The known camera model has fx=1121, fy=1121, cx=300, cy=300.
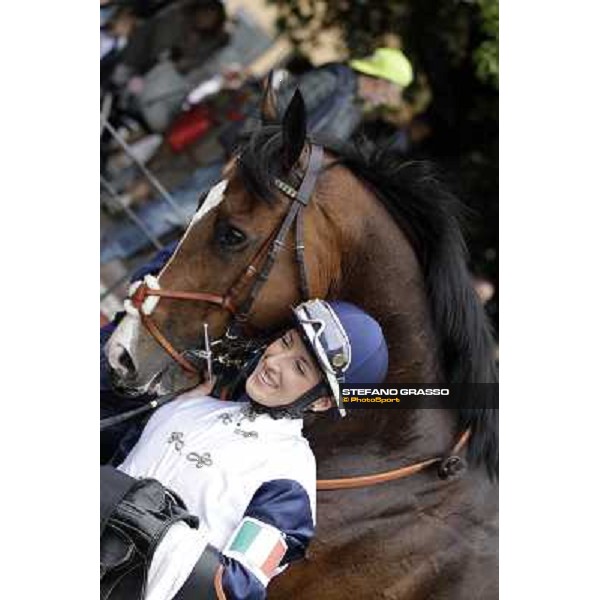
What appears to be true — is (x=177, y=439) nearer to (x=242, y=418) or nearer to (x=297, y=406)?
(x=242, y=418)

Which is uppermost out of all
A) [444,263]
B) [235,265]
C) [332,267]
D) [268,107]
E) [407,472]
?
[268,107]

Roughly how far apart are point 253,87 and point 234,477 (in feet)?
5.47

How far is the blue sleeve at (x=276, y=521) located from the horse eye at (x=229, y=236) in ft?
1.58

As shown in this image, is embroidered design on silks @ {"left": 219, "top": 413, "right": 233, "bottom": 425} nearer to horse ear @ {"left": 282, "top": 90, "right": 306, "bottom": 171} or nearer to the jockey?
the jockey

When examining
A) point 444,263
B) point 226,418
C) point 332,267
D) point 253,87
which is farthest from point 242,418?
point 253,87

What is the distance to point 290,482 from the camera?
6.33ft

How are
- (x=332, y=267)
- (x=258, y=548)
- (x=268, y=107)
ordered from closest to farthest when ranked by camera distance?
1. (x=258, y=548)
2. (x=332, y=267)
3. (x=268, y=107)

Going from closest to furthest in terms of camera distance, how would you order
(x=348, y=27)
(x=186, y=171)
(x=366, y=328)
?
(x=366, y=328)
(x=348, y=27)
(x=186, y=171)

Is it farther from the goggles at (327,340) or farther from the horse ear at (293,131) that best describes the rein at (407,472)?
the horse ear at (293,131)

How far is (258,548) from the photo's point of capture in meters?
1.82
